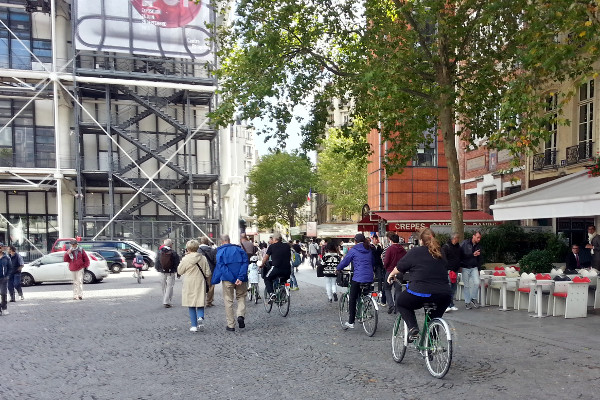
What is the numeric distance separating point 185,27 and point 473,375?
31.2 meters

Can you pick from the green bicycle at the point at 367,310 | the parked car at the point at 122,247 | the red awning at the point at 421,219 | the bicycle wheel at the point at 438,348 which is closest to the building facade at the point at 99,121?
the parked car at the point at 122,247

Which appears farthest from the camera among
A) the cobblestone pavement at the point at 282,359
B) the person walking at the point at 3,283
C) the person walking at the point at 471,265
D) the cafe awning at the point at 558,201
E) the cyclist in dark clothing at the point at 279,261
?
the person walking at the point at 3,283

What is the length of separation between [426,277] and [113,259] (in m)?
23.5

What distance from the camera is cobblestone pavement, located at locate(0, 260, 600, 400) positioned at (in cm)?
544

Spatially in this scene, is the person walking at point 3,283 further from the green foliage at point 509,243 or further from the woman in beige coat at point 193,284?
the green foliage at point 509,243

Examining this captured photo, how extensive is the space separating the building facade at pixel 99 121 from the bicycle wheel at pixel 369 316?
25772 millimetres

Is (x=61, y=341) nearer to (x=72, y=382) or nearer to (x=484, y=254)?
(x=72, y=382)

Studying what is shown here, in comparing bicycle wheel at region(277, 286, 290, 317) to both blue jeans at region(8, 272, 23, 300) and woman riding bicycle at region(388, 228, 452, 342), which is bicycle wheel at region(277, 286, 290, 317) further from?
blue jeans at region(8, 272, 23, 300)

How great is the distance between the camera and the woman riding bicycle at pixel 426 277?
18.6 feet

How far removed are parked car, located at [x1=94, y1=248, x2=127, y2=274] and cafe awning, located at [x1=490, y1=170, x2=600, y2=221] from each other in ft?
65.7

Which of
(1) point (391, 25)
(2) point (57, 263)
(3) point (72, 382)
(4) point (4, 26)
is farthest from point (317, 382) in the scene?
(4) point (4, 26)

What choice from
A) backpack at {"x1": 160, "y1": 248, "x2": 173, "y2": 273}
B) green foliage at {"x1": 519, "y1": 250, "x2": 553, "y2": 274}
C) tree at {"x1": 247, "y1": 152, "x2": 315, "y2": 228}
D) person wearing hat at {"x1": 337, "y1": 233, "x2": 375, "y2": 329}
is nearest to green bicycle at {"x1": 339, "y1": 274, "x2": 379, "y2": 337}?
person wearing hat at {"x1": 337, "y1": 233, "x2": 375, "y2": 329}

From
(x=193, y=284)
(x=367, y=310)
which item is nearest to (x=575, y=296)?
(x=367, y=310)

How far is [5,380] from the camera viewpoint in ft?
20.1
